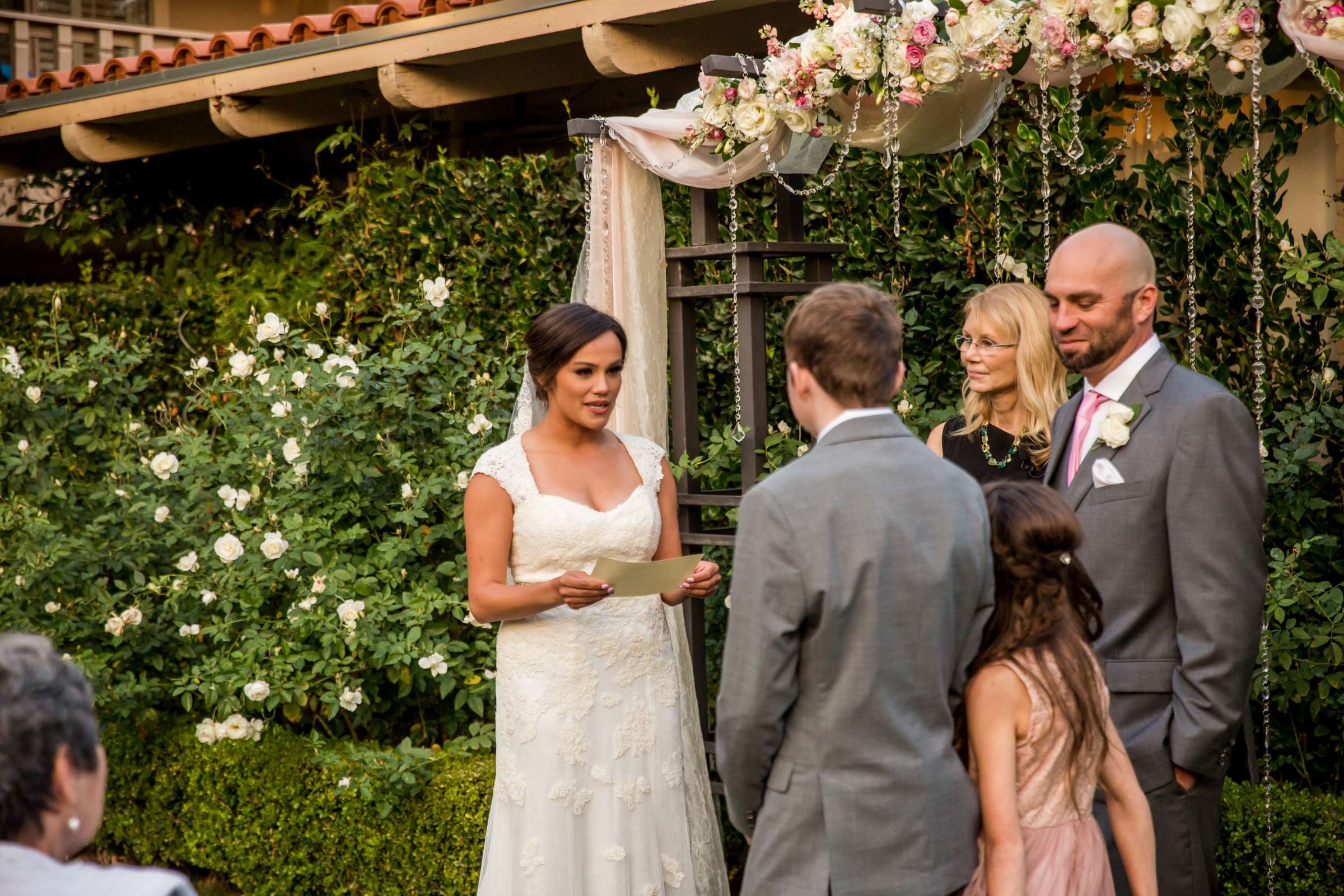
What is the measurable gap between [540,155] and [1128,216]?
9.26ft

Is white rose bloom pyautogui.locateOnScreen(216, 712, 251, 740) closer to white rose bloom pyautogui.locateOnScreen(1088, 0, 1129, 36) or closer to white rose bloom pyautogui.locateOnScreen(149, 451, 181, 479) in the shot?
white rose bloom pyautogui.locateOnScreen(149, 451, 181, 479)

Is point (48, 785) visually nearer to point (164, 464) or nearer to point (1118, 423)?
point (1118, 423)

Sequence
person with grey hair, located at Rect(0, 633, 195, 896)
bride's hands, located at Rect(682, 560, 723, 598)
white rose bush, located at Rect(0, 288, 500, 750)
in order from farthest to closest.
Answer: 1. white rose bush, located at Rect(0, 288, 500, 750)
2. bride's hands, located at Rect(682, 560, 723, 598)
3. person with grey hair, located at Rect(0, 633, 195, 896)

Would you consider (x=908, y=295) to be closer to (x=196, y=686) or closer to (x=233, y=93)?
(x=196, y=686)

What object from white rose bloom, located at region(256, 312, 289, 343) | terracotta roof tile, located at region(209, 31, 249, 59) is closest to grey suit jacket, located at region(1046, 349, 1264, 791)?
white rose bloom, located at region(256, 312, 289, 343)

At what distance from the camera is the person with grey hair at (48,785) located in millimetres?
1586

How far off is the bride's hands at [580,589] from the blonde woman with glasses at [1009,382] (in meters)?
1.21

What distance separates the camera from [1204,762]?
2.78 meters

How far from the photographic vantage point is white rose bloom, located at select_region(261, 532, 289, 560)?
4.79m

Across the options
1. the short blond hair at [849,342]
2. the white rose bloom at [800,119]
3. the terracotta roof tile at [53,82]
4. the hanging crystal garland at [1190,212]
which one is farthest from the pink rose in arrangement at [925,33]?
the terracotta roof tile at [53,82]

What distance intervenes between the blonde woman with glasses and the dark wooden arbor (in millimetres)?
607

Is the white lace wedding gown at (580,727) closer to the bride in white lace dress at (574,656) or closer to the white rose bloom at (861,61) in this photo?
the bride in white lace dress at (574,656)

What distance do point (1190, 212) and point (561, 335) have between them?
1.85m

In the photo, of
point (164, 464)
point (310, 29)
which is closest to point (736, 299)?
point (164, 464)
